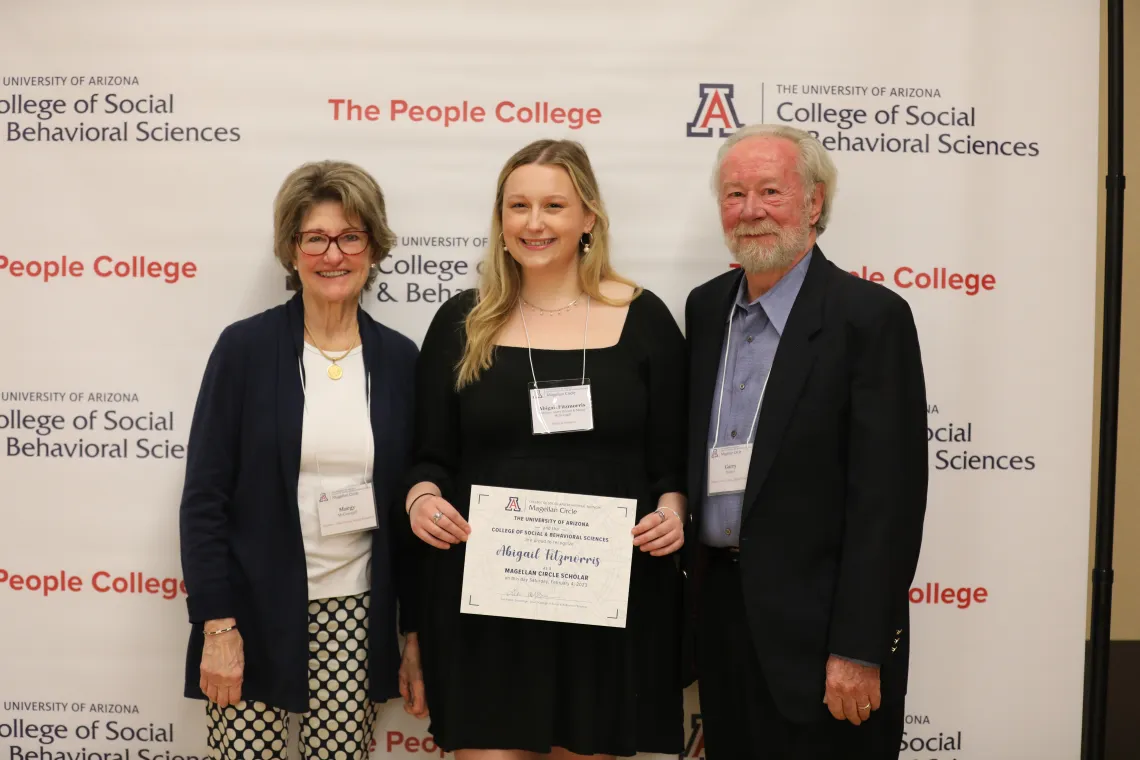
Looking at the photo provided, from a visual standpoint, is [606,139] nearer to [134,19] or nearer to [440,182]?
[440,182]

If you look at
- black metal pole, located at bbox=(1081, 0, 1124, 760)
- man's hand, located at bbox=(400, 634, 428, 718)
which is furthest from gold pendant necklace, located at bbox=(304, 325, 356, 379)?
black metal pole, located at bbox=(1081, 0, 1124, 760)

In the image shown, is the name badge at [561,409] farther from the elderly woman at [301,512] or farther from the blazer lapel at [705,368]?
the elderly woman at [301,512]

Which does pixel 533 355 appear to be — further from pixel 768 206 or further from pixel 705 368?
pixel 768 206

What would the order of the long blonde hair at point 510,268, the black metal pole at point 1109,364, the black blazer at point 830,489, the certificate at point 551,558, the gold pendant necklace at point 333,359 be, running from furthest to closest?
the black metal pole at point 1109,364 → the gold pendant necklace at point 333,359 → the long blonde hair at point 510,268 → the certificate at point 551,558 → the black blazer at point 830,489

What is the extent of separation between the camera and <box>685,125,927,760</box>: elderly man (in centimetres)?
179

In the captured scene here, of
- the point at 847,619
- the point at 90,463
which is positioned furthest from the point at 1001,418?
the point at 90,463

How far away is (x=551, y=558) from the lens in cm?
191

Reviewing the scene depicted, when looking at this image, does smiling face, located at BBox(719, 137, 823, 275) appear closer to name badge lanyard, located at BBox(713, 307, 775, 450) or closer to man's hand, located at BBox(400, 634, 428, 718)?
name badge lanyard, located at BBox(713, 307, 775, 450)

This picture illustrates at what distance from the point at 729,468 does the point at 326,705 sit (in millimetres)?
1203

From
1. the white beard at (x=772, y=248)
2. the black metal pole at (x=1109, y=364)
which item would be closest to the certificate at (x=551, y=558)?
the white beard at (x=772, y=248)

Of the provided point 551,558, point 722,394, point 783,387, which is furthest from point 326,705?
point 783,387

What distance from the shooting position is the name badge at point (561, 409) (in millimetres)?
1953

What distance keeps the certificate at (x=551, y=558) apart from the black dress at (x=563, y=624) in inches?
2.7

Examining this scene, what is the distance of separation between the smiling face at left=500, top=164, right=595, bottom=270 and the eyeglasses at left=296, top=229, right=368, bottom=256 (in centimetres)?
41
